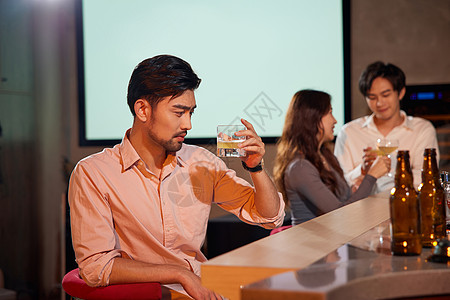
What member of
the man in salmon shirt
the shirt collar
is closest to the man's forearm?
the man in salmon shirt

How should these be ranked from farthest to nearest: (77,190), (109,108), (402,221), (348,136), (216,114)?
(109,108)
(216,114)
(348,136)
(77,190)
(402,221)

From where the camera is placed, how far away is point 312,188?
2902mm

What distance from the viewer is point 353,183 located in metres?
3.67

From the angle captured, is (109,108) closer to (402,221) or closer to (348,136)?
(348,136)

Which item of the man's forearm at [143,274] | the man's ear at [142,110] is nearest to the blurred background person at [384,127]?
the man's ear at [142,110]

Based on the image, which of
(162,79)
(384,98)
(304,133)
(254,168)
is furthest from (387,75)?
(162,79)

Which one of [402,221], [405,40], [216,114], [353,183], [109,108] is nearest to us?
[402,221]

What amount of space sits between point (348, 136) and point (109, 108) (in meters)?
2.16

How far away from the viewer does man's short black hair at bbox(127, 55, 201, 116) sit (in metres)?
1.98

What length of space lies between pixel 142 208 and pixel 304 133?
1337 mm

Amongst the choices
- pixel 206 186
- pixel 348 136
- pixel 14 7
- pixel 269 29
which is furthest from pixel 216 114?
pixel 206 186

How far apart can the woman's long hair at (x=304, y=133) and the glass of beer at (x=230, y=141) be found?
1127mm

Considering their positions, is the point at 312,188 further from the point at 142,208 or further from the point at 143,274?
the point at 143,274

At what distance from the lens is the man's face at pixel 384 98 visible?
383 cm
